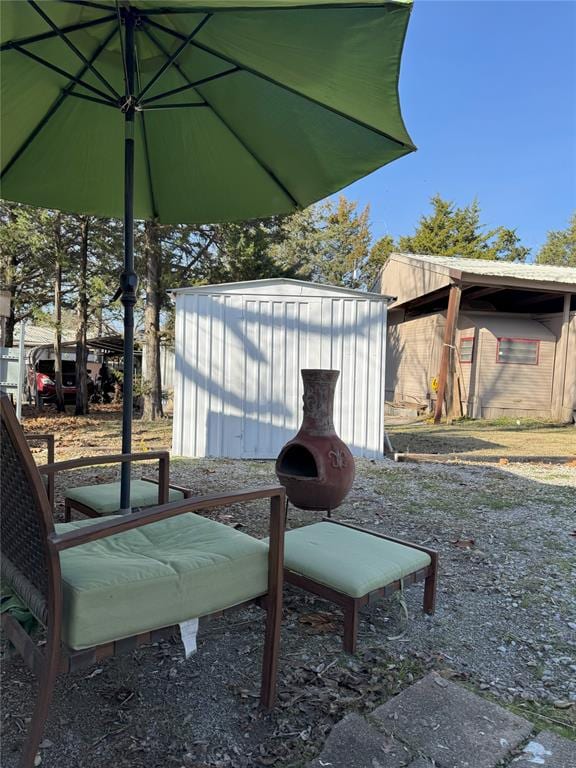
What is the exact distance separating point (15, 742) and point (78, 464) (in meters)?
1.11

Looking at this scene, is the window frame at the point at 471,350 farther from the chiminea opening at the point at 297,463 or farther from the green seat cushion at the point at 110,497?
the green seat cushion at the point at 110,497

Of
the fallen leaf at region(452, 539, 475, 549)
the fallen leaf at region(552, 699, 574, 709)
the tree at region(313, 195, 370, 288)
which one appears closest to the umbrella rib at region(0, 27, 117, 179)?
the fallen leaf at region(552, 699, 574, 709)

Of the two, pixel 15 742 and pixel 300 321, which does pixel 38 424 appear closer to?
pixel 300 321

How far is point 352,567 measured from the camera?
6.57 feet

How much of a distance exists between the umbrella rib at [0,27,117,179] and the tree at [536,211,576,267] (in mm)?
35675

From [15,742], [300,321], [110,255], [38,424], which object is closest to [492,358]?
[300,321]

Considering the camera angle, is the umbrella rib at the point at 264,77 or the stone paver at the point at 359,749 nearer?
the stone paver at the point at 359,749

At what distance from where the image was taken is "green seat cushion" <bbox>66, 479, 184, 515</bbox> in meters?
2.71

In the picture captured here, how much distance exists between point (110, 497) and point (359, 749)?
189 centimetres

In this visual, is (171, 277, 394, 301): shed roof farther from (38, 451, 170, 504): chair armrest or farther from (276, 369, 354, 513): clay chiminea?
(38, 451, 170, 504): chair armrest

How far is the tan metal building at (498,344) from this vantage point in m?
10.8

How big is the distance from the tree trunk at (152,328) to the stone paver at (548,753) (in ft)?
30.8

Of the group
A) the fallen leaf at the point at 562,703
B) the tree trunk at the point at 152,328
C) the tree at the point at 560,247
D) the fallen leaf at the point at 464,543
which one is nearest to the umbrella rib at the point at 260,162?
the fallen leaf at the point at 464,543

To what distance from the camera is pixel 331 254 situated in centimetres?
2862
